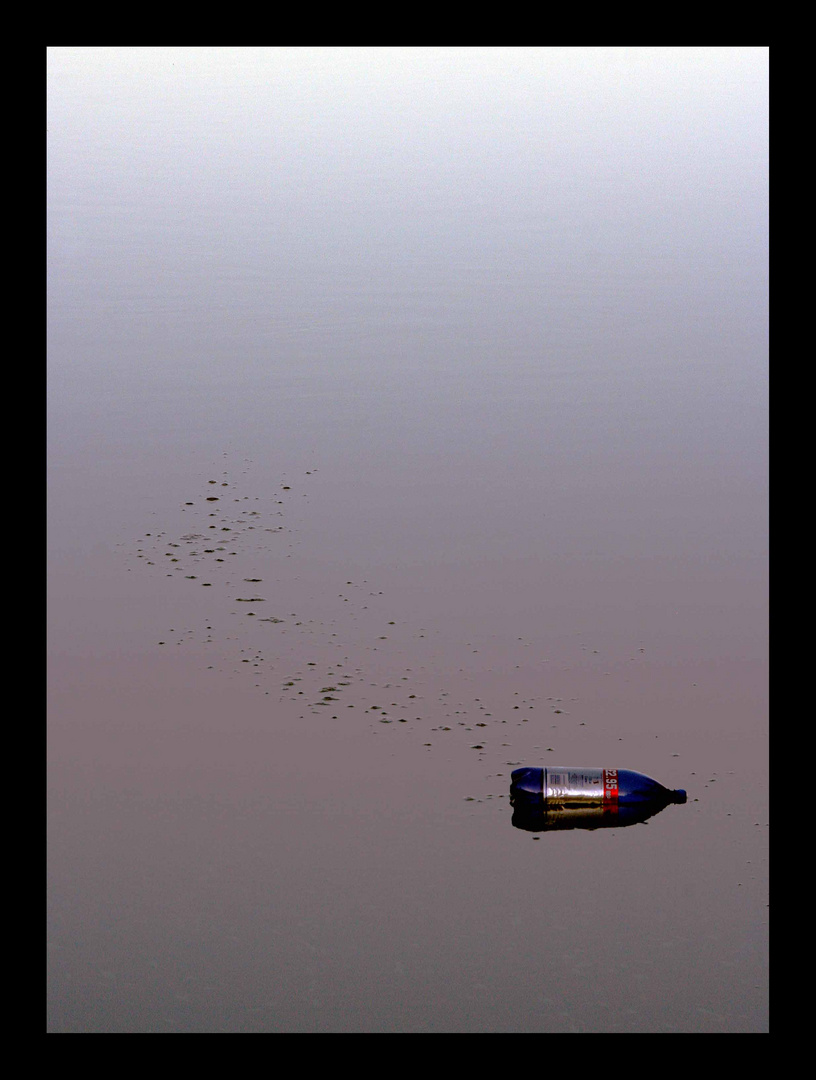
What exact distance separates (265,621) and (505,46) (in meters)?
1.61

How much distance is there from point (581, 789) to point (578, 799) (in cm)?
3

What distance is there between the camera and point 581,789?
264 cm

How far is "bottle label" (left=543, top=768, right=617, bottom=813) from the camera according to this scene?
2635 mm

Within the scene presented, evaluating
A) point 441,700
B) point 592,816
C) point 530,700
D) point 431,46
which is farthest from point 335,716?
point 431,46

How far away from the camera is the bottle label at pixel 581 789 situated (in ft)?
8.64

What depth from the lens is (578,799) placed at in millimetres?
2645

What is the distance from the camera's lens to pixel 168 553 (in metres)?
2.83

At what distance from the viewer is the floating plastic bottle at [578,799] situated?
2.64m
